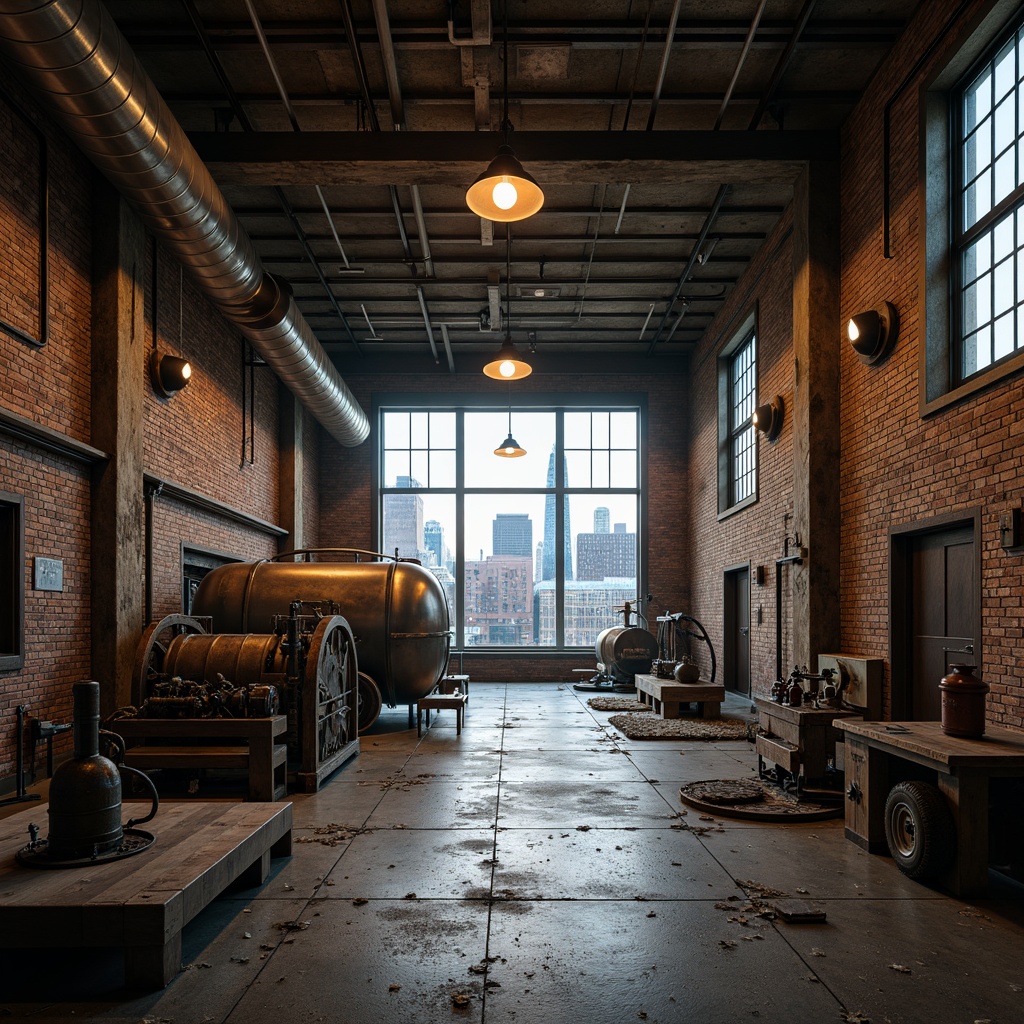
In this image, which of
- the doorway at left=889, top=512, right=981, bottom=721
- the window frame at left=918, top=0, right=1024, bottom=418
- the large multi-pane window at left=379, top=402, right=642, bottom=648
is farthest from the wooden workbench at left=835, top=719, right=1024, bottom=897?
the large multi-pane window at left=379, top=402, right=642, bottom=648

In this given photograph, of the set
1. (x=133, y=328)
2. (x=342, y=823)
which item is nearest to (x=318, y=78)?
(x=133, y=328)

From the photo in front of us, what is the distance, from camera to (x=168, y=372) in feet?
29.2

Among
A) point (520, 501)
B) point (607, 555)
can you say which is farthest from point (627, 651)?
point (520, 501)

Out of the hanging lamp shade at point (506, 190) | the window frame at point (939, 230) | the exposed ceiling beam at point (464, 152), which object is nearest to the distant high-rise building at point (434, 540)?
the exposed ceiling beam at point (464, 152)

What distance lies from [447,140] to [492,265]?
4.07 m

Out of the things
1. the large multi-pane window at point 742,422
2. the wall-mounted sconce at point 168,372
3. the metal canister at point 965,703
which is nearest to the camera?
the metal canister at point 965,703

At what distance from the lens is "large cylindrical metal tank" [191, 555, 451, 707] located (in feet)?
29.8

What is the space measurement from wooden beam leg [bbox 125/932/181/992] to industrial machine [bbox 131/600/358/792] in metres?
3.05

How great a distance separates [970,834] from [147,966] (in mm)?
3802

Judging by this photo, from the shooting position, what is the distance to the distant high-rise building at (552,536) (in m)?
16.5

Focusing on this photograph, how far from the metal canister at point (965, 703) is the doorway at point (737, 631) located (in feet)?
25.0

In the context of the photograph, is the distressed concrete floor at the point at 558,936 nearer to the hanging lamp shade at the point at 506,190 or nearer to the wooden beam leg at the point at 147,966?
the wooden beam leg at the point at 147,966

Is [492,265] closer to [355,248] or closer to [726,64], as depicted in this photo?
[355,248]

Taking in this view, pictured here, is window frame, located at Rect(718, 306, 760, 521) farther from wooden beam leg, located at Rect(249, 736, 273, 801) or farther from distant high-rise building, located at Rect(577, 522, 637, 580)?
wooden beam leg, located at Rect(249, 736, 273, 801)
